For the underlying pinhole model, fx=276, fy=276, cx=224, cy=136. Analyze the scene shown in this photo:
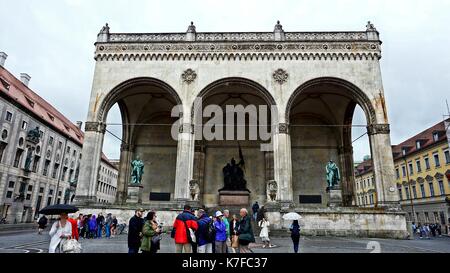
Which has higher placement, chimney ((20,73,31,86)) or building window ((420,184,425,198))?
chimney ((20,73,31,86))

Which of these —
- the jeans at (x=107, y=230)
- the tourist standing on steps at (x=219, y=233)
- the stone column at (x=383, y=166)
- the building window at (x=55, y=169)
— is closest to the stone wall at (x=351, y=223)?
the stone column at (x=383, y=166)

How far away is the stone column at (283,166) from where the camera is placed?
1667 centimetres

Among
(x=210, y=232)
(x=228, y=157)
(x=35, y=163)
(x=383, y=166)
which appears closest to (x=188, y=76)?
(x=228, y=157)

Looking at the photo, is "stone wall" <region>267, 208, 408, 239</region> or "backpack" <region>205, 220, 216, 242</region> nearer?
"backpack" <region>205, 220, 216, 242</region>

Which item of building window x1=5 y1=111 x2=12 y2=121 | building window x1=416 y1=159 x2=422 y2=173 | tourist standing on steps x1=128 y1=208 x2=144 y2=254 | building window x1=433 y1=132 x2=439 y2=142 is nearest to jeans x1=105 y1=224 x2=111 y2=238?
tourist standing on steps x1=128 y1=208 x2=144 y2=254

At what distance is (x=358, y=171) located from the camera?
5050 centimetres

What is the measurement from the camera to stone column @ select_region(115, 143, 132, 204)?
71.3 feet

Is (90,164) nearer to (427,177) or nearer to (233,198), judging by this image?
(233,198)

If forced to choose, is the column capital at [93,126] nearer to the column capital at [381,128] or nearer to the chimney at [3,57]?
the column capital at [381,128]

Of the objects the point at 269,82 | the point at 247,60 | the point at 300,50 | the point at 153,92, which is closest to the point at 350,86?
the point at 300,50

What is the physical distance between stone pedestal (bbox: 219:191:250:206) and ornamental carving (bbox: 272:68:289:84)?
27.9 ft

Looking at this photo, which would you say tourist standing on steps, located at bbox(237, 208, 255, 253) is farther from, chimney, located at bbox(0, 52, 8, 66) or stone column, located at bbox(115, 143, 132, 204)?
chimney, located at bbox(0, 52, 8, 66)

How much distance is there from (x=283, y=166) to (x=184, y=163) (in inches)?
246
